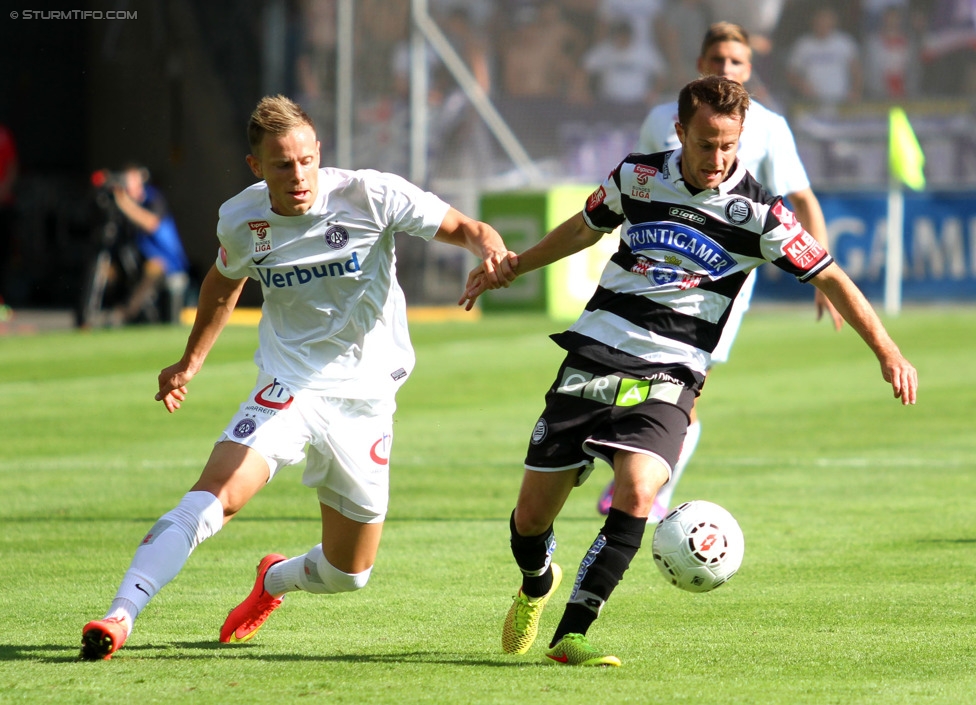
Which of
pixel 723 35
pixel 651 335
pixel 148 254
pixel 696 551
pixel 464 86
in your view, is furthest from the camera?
pixel 464 86

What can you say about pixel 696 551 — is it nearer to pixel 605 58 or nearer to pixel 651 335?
pixel 651 335

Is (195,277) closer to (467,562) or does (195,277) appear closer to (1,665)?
(467,562)

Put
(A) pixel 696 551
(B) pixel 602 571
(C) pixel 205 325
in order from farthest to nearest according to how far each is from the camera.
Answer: (C) pixel 205 325 < (A) pixel 696 551 < (B) pixel 602 571

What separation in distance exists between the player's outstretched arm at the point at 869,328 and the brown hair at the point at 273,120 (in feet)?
5.99

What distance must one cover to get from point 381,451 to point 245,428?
1.71 feet

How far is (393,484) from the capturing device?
356 inches

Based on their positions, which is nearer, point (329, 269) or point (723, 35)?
point (329, 269)

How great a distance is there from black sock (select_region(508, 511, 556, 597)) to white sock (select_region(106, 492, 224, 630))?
1.02m

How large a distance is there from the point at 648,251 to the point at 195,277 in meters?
18.8

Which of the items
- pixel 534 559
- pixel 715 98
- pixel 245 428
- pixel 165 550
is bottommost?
pixel 534 559

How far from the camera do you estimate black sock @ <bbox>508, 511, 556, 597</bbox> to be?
5.21 m

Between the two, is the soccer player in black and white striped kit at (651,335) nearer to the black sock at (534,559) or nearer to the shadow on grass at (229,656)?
the black sock at (534,559)

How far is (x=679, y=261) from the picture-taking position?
5.18 m

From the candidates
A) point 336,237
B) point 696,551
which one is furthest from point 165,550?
point 696,551
